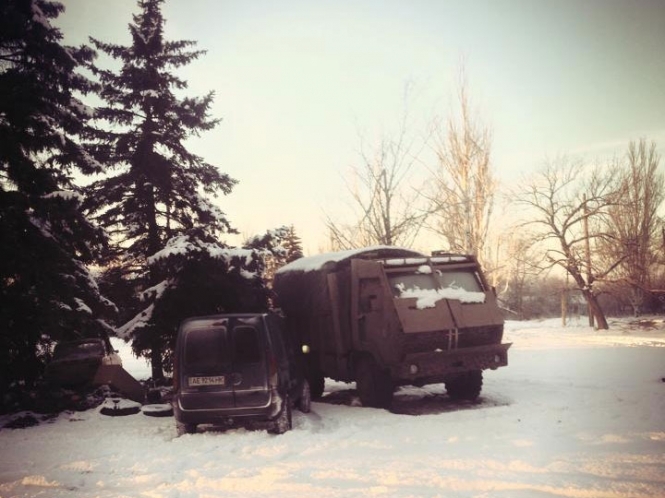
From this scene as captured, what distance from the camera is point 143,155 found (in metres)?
13.6

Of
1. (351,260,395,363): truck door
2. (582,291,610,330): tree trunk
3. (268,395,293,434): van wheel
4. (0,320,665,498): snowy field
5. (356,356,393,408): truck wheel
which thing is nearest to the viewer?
(0,320,665,498): snowy field

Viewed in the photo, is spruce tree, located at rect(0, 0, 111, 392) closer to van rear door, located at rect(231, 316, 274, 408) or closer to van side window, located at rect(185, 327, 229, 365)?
van side window, located at rect(185, 327, 229, 365)

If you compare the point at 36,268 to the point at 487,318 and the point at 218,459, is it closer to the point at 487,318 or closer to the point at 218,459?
the point at 218,459

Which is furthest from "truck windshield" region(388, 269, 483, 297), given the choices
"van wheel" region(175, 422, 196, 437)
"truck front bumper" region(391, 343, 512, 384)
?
"van wheel" region(175, 422, 196, 437)

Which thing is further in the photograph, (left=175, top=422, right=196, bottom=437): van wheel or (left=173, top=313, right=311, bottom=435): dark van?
(left=175, top=422, right=196, bottom=437): van wheel

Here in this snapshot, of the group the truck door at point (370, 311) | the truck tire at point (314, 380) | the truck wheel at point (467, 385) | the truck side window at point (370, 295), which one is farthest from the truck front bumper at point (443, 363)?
the truck tire at point (314, 380)

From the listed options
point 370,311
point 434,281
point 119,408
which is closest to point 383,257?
point 434,281

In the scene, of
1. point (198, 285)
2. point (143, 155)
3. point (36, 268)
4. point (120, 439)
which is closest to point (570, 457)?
point (120, 439)

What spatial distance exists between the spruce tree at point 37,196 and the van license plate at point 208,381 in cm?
444

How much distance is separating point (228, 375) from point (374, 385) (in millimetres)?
3174

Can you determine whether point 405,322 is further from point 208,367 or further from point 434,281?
point 208,367

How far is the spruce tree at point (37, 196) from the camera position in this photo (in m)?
9.61

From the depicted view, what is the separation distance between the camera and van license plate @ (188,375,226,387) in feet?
23.0

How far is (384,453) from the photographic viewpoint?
5926 millimetres
